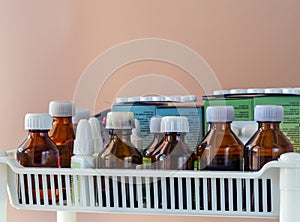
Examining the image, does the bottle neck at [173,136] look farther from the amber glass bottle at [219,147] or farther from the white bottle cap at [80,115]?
the white bottle cap at [80,115]

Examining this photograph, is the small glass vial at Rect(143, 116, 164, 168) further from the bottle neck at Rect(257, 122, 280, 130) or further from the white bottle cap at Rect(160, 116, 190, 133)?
the bottle neck at Rect(257, 122, 280, 130)

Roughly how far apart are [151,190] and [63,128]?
164 mm

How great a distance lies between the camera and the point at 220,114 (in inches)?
Result: 19.4

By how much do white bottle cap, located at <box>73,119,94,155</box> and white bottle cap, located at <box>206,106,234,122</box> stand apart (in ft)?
0.50

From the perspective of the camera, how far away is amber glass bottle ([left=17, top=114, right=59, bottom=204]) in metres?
0.52

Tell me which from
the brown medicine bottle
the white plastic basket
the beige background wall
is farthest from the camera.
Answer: the beige background wall

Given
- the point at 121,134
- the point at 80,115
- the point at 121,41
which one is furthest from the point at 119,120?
the point at 121,41

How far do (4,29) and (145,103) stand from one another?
54 centimetres

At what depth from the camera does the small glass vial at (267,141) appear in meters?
0.47

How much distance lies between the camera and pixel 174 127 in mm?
499

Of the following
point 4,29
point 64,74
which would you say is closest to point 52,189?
point 64,74

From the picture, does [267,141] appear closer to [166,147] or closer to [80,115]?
[166,147]

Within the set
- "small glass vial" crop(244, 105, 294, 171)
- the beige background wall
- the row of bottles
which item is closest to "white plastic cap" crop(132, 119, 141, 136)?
the row of bottles

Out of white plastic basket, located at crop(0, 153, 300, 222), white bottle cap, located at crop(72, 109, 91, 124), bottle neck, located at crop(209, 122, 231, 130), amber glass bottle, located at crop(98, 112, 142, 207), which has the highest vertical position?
white bottle cap, located at crop(72, 109, 91, 124)
